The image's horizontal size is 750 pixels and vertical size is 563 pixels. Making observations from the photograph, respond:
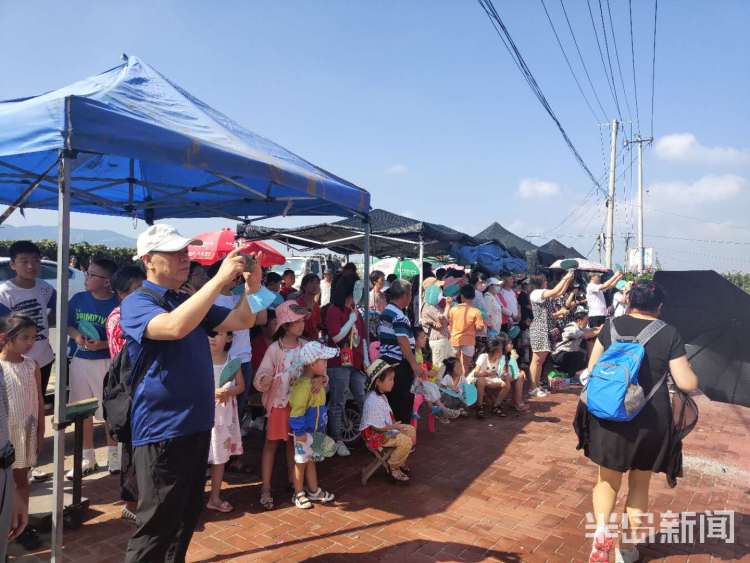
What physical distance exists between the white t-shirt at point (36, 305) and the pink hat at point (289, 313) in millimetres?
1971

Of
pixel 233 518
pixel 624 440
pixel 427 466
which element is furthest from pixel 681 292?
pixel 233 518

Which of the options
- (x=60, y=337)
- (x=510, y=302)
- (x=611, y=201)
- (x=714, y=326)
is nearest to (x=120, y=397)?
(x=60, y=337)

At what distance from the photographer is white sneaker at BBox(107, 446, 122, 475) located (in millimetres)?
4375

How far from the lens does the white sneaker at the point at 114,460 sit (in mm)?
4375

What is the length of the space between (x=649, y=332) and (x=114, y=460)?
14.3 feet

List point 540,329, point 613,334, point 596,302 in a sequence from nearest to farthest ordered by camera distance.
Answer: point 613,334
point 540,329
point 596,302

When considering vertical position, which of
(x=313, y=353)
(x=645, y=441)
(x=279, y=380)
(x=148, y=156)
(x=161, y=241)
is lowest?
(x=645, y=441)

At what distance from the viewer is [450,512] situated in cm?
393

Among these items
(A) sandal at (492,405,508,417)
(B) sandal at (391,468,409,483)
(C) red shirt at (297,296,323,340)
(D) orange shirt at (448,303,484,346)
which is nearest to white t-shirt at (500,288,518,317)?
(D) orange shirt at (448,303,484,346)

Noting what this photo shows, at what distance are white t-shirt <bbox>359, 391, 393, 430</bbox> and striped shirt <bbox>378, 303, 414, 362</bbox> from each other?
0.50m

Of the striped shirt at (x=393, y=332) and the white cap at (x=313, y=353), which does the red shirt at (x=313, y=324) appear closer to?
the striped shirt at (x=393, y=332)

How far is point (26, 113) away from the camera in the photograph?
Answer: 283 cm

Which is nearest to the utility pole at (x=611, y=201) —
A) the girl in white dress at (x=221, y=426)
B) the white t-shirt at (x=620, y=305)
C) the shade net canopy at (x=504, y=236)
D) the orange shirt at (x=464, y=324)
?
the shade net canopy at (x=504, y=236)

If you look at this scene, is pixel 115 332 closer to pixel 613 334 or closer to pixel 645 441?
pixel 613 334
